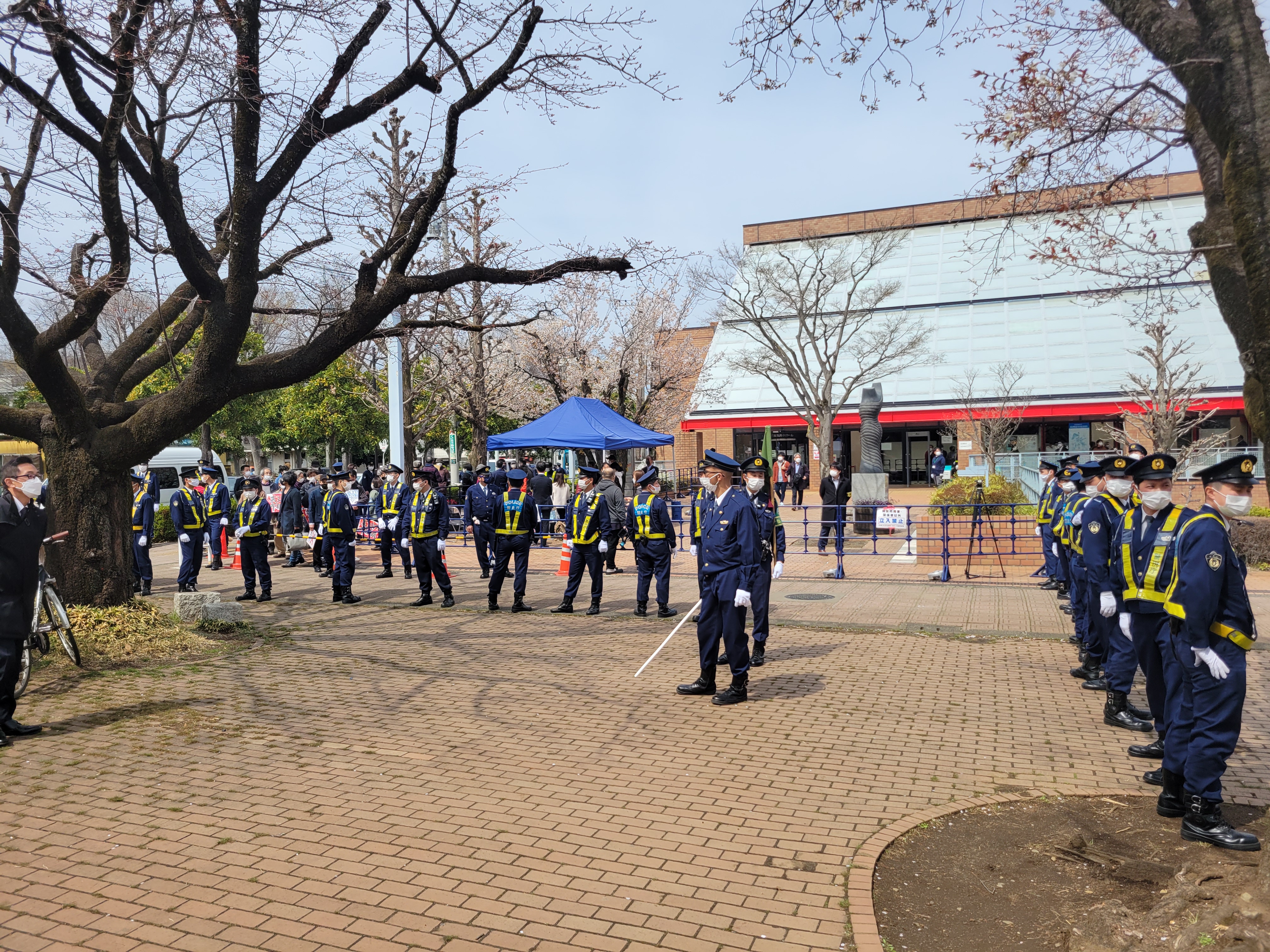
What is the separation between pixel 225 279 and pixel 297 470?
9877 mm

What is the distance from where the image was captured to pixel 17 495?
6500mm

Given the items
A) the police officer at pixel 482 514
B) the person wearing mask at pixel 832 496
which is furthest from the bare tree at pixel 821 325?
the police officer at pixel 482 514

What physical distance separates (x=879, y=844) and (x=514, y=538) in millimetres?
7928

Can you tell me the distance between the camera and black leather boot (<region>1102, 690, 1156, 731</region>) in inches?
259

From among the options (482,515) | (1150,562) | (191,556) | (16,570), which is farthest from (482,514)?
(1150,562)

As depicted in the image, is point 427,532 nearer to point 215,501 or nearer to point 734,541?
point 215,501

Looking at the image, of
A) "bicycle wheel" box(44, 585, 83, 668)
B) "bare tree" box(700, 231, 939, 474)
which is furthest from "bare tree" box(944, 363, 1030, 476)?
"bicycle wheel" box(44, 585, 83, 668)

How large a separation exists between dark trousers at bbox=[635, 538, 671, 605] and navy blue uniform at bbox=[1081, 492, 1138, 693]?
506cm

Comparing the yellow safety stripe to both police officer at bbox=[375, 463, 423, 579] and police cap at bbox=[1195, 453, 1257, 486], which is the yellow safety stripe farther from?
police officer at bbox=[375, 463, 423, 579]

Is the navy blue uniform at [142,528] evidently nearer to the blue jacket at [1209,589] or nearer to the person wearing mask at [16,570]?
the person wearing mask at [16,570]

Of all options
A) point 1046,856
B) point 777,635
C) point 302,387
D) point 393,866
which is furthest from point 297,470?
point 302,387

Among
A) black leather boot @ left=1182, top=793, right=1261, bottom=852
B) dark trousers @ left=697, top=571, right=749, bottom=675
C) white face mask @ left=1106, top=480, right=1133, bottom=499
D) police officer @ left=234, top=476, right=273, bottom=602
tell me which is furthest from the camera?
police officer @ left=234, top=476, right=273, bottom=602

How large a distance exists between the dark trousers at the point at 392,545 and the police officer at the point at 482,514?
1132mm

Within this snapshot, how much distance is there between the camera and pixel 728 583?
7.36 meters
